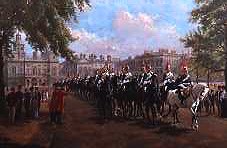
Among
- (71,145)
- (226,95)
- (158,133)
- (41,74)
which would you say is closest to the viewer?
(71,145)

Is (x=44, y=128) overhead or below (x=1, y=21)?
below

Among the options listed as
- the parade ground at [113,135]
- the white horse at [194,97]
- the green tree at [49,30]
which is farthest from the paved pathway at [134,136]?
the green tree at [49,30]

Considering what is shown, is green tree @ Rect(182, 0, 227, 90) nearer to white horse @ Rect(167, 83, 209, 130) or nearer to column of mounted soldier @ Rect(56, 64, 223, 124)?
column of mounted soldier @ Rect(56, 64, 223, 124)

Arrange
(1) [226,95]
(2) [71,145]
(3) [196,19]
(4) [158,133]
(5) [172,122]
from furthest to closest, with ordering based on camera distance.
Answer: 1. (3) [196,19]
2. (1) [226,95]
3. (5) [172,122]
4. (4) [158,133]
5. (2) [71,145]

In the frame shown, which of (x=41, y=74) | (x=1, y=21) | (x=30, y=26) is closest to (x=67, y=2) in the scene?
(x=30, y=26)

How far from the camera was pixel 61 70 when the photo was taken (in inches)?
6166

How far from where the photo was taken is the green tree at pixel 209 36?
39438 millimetres

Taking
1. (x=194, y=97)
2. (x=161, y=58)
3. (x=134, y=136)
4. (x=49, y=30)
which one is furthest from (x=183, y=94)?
(x=161, y=58)

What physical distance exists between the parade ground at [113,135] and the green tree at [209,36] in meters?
18.6

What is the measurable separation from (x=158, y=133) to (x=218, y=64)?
2505cm

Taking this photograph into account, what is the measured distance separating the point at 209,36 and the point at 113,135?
24880 mm

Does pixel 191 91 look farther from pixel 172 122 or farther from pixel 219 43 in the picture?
pixel 219 43

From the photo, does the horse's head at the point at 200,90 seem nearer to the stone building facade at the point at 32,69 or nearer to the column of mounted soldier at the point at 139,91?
the column of mounted soldier at the point at 139,91

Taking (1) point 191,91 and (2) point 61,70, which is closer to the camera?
(1) point 191,91
